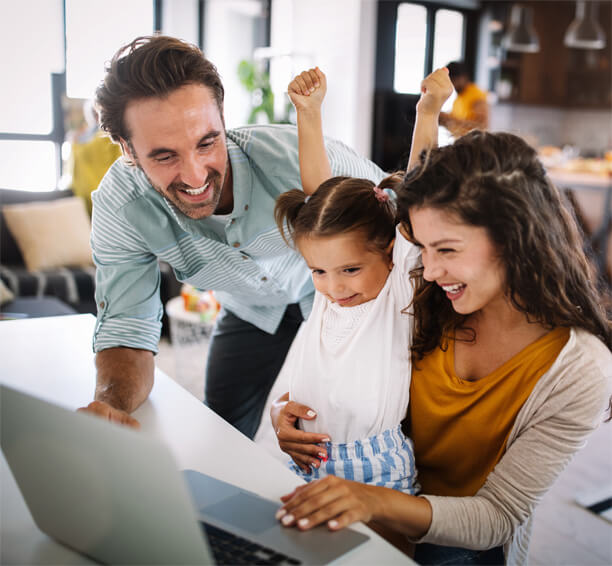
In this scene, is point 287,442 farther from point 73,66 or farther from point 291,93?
point 73,66

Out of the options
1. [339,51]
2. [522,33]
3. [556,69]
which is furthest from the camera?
[556,69]

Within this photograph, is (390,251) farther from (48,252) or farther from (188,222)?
(48,252)

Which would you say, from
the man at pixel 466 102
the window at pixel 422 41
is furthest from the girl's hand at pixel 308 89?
the window at pixel 422 41

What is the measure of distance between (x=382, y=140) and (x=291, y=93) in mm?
4437

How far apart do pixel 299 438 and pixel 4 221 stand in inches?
124

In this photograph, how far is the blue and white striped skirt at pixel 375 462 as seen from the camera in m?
1.06

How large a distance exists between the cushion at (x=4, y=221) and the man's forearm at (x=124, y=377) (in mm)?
2739

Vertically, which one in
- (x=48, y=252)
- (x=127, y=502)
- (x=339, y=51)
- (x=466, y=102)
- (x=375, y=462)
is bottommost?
(x=48, y=252)

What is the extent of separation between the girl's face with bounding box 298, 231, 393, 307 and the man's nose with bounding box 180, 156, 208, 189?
0.78 feet

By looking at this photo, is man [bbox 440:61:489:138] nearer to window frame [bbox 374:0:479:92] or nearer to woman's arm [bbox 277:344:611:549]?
window frame [bbox 374:0:479:92]

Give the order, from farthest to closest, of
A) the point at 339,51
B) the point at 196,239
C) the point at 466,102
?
the point at 339,51
the point at 466,102
the point at 196,239

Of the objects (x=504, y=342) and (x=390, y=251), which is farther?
(x=390, y=251)

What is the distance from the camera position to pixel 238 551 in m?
0.69

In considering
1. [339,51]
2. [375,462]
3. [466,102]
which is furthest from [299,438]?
[339,51]
